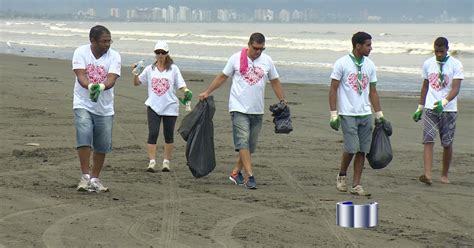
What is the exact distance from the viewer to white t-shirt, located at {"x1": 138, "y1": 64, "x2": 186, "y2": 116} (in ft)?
33.4

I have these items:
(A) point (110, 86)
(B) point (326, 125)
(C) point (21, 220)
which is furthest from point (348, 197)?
(B) point (326, 125)

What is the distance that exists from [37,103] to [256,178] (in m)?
8.05

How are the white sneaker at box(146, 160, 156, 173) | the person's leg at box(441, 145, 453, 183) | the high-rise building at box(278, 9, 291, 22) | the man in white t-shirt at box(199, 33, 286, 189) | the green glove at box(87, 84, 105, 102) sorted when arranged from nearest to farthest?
the green glove at box(87, 84, 105, 102), the man in white t-shirt at box(199, 33, 286, 189), the person's leg at box(441, 145, 453, 183), the white sneaker at box(146, 160, 156, 173), the high-rise building at box(278, 9, 291, 22)

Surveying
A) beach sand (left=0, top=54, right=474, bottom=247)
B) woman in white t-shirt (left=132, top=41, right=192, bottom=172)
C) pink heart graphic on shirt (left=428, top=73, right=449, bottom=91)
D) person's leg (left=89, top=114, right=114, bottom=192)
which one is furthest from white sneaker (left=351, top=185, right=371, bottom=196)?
person's leg (left=89, top=114, right=114, bottom=192)

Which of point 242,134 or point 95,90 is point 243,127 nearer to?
point 242,134

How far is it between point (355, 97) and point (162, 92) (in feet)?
8.19

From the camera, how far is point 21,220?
24.0 ft

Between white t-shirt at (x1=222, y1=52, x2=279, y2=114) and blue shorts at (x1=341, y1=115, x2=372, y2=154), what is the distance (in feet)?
3.28

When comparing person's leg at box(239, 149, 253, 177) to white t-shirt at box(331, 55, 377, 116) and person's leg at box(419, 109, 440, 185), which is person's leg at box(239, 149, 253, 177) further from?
person's leg at box(419, 109, 440, 185)

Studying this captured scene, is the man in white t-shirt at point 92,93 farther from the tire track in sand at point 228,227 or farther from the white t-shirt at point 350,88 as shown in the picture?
the white t-shirt at point 350,88

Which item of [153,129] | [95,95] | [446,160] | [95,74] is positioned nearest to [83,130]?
[95,95]

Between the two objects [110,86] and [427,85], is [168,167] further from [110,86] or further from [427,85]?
[427,85]

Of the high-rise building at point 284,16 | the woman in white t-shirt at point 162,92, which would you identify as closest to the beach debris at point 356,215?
the woman in white t-shirt at point 162,92

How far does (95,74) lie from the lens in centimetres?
844
